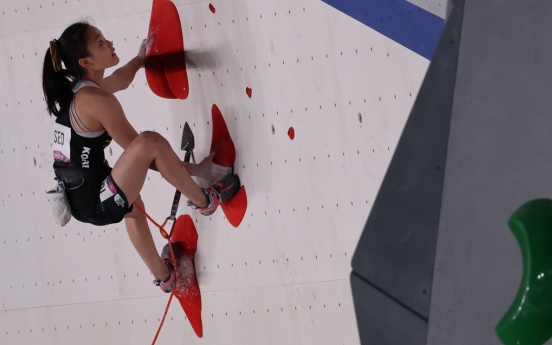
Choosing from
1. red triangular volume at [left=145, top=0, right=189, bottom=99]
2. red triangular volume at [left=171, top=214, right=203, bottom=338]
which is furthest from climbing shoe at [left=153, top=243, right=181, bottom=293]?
red triangular volume at [left=145, top=0, right=189, bottom=99]

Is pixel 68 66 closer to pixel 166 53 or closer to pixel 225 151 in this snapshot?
pixel 166 53

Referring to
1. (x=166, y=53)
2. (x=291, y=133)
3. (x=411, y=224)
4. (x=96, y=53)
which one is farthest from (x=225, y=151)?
(x=411, y=224)

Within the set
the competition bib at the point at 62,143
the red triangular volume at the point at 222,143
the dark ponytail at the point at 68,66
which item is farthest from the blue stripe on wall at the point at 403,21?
the competition bib at the point at 62,143

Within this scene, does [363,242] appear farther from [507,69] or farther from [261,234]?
[261,234]

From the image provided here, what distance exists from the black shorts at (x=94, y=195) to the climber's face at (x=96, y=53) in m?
0.33

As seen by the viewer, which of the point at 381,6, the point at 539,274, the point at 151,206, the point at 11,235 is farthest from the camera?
the point at 11,235

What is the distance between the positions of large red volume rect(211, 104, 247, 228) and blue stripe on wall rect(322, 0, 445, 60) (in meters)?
0.58

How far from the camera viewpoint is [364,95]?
1.81 m

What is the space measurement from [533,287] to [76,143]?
1666 millimetres

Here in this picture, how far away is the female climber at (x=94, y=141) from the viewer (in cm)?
187

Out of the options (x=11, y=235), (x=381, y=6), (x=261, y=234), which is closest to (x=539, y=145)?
(x=381, y=6)

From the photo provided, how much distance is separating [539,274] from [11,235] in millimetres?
2493

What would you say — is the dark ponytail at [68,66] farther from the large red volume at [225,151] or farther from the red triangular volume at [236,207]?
the red triangular volume at [236,207]

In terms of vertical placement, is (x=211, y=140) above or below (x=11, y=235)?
above
